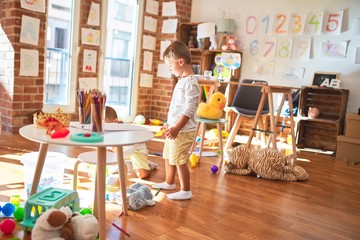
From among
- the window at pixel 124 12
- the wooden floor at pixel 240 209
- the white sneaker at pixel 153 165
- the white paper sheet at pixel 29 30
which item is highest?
the window at pixel 124 12

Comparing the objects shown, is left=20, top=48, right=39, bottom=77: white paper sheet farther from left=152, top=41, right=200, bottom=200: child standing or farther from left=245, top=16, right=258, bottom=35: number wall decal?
left=245, top=16, right=258, bottom=35: number wall decal

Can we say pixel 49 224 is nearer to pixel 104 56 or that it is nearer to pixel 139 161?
pixel 139 161

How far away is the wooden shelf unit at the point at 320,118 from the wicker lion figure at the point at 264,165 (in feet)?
4.43

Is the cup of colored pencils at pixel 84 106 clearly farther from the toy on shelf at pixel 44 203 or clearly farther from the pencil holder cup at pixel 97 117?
the toy on shelf at pixel 44 203

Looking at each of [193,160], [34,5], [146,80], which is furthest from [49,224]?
[146,80]

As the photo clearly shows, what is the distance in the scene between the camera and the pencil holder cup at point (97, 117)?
4.83 feet

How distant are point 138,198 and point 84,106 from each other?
642 mm

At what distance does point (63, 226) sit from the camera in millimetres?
1390

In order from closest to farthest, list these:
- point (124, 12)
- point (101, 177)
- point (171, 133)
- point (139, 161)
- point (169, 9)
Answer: point (101, 177) → point (171, 133) → point (139, 161) → point (124, 12) → point (169, 9)

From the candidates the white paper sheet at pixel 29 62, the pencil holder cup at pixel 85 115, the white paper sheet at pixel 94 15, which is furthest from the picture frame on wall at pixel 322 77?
the pencil holder cup at pixel 85 115

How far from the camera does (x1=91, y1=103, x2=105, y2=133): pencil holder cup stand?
1473 millimetres

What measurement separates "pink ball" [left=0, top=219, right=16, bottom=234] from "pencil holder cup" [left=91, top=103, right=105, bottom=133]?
1.70ft

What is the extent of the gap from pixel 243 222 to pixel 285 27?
3.18 metres

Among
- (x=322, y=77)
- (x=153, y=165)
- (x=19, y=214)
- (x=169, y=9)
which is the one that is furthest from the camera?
(x=169, y=9)
